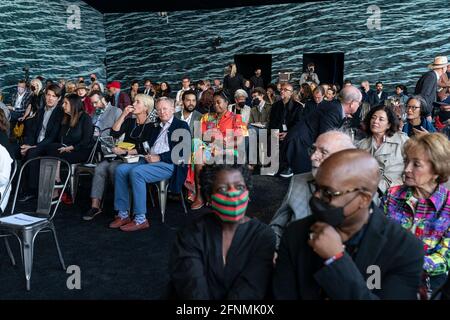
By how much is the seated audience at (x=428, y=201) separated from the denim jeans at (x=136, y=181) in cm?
256

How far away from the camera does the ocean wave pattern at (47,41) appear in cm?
1249

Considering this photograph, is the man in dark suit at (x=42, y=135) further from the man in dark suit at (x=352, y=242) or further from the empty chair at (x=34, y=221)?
the man in dark suit at (x=352, y=242)

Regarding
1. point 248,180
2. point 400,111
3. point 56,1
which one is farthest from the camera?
point 56,1

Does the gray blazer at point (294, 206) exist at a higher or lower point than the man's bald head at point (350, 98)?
lower

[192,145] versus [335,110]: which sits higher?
[335,110]

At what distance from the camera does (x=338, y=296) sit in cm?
130

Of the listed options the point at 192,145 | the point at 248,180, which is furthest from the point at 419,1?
the point at 248,180

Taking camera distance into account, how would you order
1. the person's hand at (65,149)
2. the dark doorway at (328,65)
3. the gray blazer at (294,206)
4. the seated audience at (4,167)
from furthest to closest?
the dark doorway at (328,65)
the person's hand at (65,149)
the seated audience at (4,167)
the gray blazer at (294,206)

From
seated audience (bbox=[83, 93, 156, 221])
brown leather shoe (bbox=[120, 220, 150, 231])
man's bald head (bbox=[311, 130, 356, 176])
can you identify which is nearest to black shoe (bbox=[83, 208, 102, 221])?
seated audience (bbox=[83, 93, 156, 221])

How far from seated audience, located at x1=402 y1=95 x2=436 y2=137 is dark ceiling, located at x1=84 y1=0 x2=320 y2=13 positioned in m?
10.2

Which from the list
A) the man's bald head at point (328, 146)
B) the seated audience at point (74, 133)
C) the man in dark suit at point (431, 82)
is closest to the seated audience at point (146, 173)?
the seated audience at point (74, 133)

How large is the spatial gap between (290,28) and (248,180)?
1278 centimetres

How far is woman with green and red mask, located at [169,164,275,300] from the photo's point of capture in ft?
5.32
